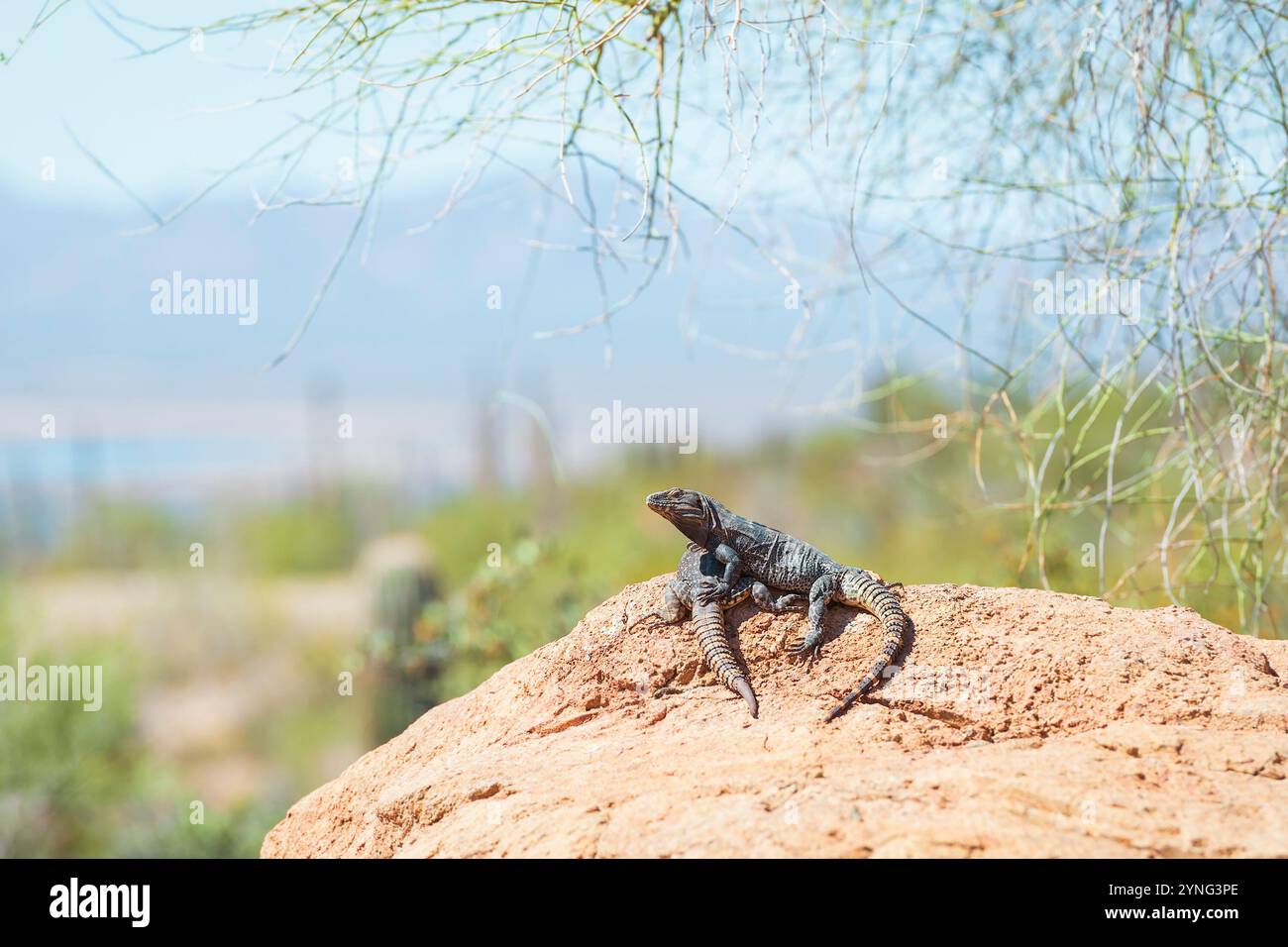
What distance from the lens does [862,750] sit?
342cm

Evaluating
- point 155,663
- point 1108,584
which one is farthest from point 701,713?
point 155,663

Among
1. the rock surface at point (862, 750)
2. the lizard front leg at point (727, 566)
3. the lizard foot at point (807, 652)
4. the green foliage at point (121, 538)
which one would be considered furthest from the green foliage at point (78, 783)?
the green foliage at point (121, 538)

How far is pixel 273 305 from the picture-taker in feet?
310

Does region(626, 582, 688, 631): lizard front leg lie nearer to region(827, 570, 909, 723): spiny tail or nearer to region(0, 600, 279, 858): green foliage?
region(827, 570, 909, 723): spiny tail

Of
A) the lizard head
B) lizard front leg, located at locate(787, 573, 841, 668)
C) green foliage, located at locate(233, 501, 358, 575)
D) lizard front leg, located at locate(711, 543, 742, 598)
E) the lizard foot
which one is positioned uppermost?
the lizard head

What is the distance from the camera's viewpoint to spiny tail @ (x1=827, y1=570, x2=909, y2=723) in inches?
146

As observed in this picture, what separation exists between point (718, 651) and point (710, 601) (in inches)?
7.4

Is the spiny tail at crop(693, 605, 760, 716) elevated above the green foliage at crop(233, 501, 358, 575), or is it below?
above

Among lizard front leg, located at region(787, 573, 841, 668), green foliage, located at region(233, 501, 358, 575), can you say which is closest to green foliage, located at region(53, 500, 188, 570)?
green foliage, located at region(233, 501, 358, 575)

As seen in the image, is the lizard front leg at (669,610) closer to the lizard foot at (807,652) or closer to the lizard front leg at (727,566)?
the lizard front leg at (727,566)

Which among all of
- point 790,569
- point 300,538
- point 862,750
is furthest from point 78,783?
point 300,538

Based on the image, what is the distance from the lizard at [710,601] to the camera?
3881 millimetres
